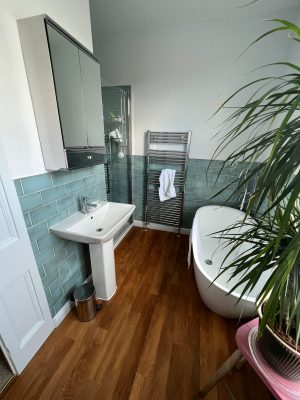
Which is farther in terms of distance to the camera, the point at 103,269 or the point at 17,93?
the point at 103,269

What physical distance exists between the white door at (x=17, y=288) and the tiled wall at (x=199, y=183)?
74.6 inches

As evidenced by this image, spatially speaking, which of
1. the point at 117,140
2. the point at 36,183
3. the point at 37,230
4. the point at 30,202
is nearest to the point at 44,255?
the point at 37,230

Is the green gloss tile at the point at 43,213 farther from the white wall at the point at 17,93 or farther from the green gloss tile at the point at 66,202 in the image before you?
the white wall at the point at 17,93

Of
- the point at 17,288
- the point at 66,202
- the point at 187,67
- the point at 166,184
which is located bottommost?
the point at 17,288

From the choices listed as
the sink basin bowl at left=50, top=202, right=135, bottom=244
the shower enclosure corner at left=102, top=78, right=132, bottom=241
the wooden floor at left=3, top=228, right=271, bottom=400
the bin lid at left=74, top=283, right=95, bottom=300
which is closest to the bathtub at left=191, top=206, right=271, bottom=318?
the wooden floor at left=3, top=228, right=271, bottom=400

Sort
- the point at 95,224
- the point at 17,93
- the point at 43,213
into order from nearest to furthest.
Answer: the point at 17,93 < the point at 43,213 < the point at 95,224

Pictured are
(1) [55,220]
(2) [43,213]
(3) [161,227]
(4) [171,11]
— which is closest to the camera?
(2) [43,213]

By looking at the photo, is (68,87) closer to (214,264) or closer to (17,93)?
(17,93)

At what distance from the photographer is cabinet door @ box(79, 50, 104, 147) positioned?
128cm

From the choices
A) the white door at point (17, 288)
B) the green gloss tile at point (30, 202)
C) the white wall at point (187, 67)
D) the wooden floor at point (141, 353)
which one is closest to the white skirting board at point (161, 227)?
the wooden floor at point (141, 353)

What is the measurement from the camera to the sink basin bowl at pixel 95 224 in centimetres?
123

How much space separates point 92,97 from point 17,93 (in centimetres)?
57

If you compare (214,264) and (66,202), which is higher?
(66,202)

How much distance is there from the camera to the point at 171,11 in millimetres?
1772
